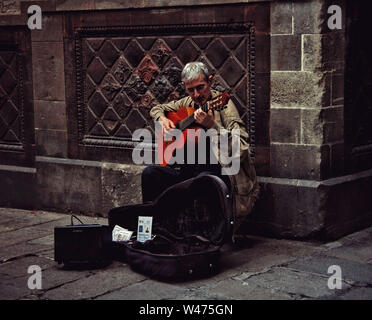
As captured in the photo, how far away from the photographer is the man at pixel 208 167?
5.95m

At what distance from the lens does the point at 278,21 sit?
6312 mm

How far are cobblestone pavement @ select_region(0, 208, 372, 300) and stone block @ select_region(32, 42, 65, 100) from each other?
6.47 ft

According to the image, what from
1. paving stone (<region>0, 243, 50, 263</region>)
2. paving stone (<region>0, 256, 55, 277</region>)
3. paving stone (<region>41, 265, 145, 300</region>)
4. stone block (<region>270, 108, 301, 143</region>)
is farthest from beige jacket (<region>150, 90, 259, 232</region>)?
paving stone (<region>0, 243, 50, 263</region>)

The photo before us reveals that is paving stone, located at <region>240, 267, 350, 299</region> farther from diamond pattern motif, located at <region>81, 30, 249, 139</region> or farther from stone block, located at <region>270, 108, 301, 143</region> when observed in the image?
diamond pattern motif, located at <region>81, 30, 249, 139</region>

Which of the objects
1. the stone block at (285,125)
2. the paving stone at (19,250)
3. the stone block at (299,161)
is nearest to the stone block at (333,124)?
the stone block at (299,161)

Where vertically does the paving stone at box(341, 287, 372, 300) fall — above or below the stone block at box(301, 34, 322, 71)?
below

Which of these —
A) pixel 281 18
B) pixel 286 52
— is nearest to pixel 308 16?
pixel 281 18

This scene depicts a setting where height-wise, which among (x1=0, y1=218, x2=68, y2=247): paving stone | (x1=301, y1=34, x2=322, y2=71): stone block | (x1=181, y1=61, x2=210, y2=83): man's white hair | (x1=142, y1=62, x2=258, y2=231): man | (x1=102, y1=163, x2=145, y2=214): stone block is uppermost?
(x1=301, y1=34, x2=322, y2=71): stone block

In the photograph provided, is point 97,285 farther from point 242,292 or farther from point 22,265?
point 242,292

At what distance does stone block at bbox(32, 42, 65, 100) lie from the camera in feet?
26.0

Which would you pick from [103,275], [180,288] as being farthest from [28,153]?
[180,288]

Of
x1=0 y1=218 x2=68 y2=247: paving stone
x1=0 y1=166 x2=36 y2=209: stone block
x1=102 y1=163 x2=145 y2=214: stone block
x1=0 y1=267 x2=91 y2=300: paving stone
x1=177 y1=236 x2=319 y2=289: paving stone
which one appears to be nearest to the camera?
x1=0 y1=267 x2=91 y2=300: paving stone

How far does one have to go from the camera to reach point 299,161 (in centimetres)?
639

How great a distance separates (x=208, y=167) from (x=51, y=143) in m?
2.73
